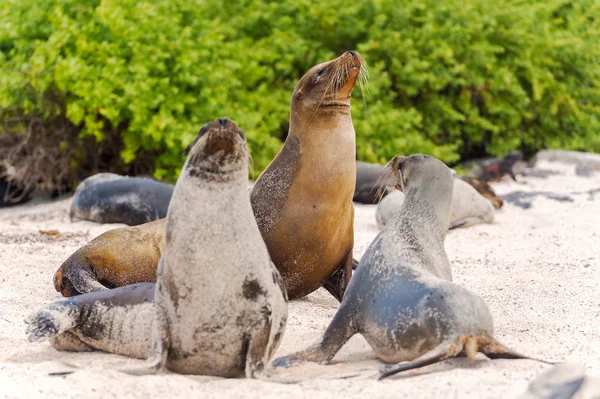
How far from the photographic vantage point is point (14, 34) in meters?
8.68

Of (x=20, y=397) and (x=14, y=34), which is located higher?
(x=14, y=34)

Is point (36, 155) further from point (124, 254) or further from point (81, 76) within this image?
point (124, 254)

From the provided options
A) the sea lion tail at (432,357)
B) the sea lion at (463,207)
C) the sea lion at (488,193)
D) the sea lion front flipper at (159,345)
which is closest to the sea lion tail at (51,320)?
the sea lion front flipper at (159,345)

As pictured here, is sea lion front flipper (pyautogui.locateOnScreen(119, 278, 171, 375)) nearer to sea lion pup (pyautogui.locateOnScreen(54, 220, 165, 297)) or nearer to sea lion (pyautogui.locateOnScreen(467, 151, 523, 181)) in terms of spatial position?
sea lion pup (pyautogui.locateOnScreen(54, 220, 165, 297))

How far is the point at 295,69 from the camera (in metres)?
10.6

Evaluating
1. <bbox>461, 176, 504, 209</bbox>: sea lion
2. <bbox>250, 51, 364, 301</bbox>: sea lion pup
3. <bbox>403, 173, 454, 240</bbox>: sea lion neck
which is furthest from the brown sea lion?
<bbox>461, 176, 504, 209</bbox>: sea lion

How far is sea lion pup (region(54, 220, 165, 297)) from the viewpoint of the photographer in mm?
4637

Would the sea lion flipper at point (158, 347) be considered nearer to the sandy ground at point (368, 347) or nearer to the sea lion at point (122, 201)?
the sandy ground at point (368, 347)

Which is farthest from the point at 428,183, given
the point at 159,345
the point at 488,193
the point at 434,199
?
the point at 488,193

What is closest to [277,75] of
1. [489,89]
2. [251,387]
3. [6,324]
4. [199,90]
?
[199,90]

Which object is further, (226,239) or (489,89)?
(489,89)

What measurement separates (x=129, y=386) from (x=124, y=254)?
2.00 m

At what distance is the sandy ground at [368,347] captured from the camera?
293cm

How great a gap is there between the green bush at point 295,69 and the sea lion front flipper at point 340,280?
3.85 metres
